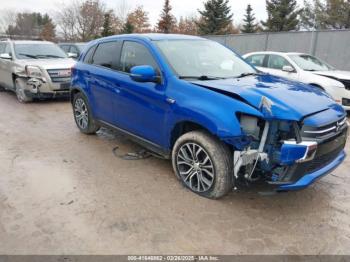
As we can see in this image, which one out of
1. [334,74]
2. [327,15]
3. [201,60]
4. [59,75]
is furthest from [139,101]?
[327,15]

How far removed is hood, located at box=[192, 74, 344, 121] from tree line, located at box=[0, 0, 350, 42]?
1294 inches

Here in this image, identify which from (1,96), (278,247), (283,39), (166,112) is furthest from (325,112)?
(283,39)

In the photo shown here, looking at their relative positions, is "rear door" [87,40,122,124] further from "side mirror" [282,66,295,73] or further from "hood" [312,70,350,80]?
"hood" [312,70,350,80]

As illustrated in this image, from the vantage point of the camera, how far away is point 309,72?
321 inches

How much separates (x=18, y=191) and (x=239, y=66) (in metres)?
3.25

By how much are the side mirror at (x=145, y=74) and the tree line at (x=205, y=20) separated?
3345 cm

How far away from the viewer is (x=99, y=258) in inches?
107

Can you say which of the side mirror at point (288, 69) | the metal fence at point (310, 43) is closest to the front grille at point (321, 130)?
the side mirror at point (288, 69)

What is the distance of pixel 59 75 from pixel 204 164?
636 cm

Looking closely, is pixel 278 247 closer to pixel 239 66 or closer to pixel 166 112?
pixel 166 112

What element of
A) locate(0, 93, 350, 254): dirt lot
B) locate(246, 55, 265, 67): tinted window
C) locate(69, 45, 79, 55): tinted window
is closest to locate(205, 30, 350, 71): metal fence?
locate(246, 55, 265, 67): tinted window

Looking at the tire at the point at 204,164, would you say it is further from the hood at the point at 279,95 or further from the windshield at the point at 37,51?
the windshield at the point at 37,51

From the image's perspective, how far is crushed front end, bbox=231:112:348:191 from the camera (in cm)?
310

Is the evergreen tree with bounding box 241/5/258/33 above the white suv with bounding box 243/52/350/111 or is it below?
above
